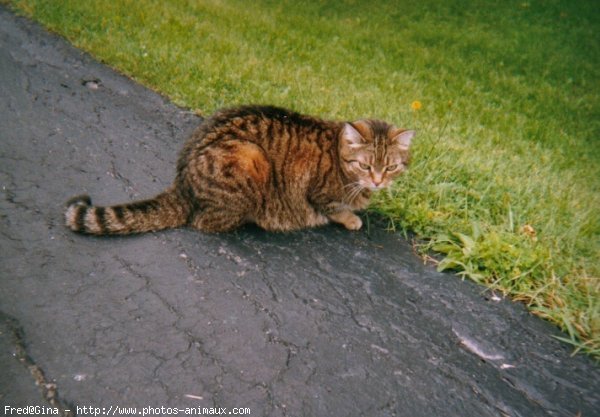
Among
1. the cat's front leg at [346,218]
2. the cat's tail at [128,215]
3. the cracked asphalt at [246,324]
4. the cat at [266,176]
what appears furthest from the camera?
the cat's front leg at [346,218]

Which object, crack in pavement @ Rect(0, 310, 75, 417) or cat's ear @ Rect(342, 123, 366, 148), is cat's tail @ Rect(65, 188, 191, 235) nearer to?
crack in pavement @ Rect(0, 310, 75, 417)

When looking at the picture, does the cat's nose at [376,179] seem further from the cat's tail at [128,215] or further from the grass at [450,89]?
the cat's tail at [128,215]

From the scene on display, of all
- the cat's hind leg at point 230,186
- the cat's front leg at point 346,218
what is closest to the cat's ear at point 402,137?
the cat's front leg at point 346,218

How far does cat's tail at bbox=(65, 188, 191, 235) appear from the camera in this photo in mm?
3137

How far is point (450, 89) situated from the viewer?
780 cm

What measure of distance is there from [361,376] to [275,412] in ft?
1.73

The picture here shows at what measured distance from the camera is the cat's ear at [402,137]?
12.0ft

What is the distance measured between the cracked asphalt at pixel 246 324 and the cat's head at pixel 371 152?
46cm

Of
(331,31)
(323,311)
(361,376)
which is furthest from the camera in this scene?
(331,31)

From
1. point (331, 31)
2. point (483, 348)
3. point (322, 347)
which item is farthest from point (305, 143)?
point (331, 31)

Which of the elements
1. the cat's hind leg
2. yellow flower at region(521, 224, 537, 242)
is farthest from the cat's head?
yellow flower at region(521, 224, 537, 242)

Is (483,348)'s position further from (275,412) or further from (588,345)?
(275,412)

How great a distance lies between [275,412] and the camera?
2.18 metres

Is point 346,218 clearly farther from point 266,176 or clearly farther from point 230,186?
point 230,186
